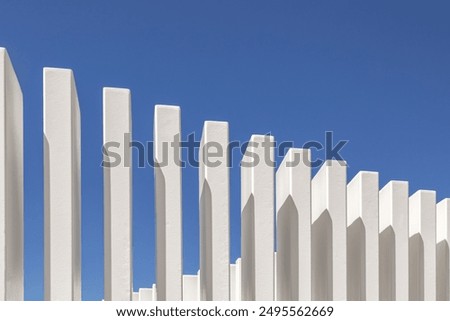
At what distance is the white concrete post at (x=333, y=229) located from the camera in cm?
1135

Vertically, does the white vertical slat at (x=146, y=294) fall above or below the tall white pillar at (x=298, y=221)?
below

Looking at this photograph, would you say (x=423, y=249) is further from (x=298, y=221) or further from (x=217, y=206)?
(x=217, y=206)

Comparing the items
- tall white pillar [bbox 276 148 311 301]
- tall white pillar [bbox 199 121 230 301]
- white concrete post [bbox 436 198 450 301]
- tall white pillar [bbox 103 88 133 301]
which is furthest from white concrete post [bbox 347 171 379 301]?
tall white pillar [bbox 103 88 133 301]

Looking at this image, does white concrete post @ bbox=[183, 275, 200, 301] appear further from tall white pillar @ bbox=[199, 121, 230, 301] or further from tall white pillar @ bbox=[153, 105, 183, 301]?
tall white pillar @ bbox=[153, 105, 183, 301]

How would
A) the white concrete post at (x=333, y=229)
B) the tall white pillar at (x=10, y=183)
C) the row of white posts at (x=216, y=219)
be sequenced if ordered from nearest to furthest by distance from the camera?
the tall white pillar at (x=10, y=183) → the row of white posts at (x=216, y=219) → the white concrete post at (x=333, y=229)

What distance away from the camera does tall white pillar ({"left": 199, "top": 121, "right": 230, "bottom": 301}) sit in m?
10.5

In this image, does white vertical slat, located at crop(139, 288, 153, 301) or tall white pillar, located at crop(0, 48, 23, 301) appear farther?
white vertical slat, located at crop(139, 288, 153, 301)

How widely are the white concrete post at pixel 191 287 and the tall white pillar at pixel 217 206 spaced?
31.3 feet

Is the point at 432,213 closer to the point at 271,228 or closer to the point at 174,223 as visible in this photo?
the point at 271,228

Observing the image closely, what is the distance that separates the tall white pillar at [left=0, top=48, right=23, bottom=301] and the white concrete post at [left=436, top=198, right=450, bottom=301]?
23.6 feet

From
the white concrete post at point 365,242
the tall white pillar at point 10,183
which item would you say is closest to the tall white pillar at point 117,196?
the tall white pillar at point 10,183

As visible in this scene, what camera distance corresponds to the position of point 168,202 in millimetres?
10406

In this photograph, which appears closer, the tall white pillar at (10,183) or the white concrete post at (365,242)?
the tall white pillar at (10,183)

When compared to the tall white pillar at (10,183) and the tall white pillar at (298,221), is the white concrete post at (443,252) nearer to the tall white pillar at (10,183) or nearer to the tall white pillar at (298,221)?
the tall white pillar at (298,221)
